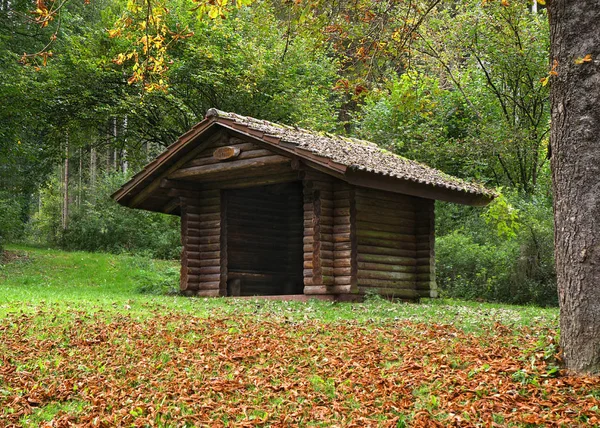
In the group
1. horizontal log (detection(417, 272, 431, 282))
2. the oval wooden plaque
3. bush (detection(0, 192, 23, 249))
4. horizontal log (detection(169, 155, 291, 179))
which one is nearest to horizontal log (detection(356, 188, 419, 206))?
horizontal log (detection(417, 272, 431, 282))

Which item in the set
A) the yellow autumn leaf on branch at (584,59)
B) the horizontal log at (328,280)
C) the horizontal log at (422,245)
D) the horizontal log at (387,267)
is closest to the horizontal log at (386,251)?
the horizontal log at (422,245)

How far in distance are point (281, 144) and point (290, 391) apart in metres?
8.23

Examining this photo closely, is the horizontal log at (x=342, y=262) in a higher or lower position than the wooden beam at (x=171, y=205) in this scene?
lower

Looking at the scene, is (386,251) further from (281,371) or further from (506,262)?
(281,371)

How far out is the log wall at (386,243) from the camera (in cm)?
1622

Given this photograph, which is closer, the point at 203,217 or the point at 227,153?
the point at 227,153

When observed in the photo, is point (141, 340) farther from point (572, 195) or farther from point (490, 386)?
point (572, 195)

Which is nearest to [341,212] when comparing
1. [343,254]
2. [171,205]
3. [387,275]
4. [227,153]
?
[343,254]

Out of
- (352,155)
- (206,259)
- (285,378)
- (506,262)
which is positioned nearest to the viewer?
(285,378)

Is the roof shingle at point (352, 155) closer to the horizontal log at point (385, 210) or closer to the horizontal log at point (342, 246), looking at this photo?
the horizontal log at point (385, 210)

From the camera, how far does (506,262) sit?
67.6ft

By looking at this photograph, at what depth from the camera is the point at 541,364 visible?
7.52 m

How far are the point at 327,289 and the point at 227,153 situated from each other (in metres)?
3.72

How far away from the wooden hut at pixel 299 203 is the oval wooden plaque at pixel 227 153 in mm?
28
